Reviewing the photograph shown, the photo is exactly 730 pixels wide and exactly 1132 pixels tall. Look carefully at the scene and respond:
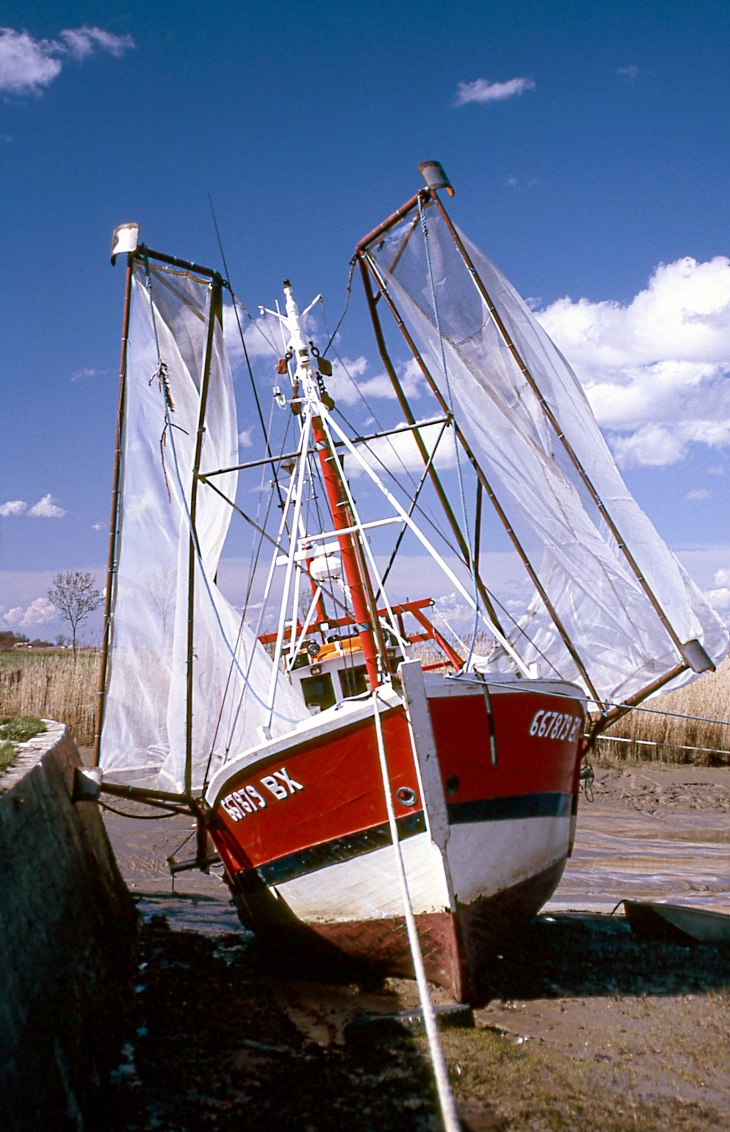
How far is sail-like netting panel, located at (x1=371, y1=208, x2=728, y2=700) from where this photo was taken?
6531mm

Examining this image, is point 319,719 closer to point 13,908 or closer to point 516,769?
point 516,769

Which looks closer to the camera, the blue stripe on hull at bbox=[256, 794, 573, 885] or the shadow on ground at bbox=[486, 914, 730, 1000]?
the blue stripe on hull at bbox=[256, 794, 573, 885]

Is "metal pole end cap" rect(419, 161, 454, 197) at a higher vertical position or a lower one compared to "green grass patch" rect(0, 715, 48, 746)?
higher

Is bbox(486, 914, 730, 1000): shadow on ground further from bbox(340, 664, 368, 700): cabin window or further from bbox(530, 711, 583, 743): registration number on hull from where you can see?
bbox(340, 664, 368, 700): cabin window

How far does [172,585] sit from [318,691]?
319 centimetres

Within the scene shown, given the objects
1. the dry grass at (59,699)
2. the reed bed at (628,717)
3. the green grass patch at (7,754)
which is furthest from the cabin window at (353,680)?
the dry grass at (59,699)

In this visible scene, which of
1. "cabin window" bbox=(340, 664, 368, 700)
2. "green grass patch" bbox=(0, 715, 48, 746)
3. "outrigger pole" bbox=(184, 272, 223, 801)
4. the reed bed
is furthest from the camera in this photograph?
the reed bed

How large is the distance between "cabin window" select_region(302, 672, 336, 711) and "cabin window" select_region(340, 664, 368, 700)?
167 mm

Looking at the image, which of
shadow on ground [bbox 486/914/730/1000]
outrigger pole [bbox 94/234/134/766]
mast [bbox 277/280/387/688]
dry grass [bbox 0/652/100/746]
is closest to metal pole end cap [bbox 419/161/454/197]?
mast [bbox 277/280/387/688]

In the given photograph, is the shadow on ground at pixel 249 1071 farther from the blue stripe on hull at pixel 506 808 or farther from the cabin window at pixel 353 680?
the cabin window at pixel 353 680

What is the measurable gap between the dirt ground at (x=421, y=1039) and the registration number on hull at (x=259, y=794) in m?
1.16

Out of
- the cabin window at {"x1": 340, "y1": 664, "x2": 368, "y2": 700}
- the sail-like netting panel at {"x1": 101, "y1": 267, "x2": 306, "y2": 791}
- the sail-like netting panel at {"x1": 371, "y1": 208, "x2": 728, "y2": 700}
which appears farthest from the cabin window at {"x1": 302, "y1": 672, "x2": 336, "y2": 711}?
the sail-like netting panel at {"x1": 371, "y1": 208, "x2": 728, "y2": 700}

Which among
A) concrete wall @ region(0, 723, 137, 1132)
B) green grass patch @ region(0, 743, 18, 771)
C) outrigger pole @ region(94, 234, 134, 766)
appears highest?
outrigger pole @ region(94, 234, 134, 766)

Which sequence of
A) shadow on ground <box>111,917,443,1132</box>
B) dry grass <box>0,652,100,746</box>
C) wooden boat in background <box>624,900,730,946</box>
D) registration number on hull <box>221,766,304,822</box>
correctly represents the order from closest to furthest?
shadow on ground <box>111,917,443,1132</box>
registration number on hull <box>221,766,304,822</box>
wooden boat in background <box>624,900,730,946</box>
dry grass <box>0,652,100,746</box>
